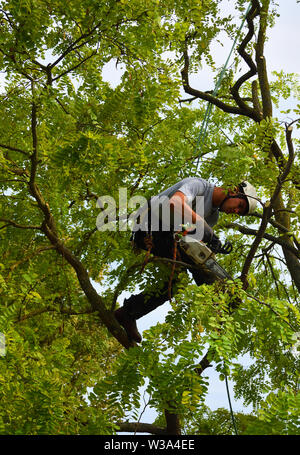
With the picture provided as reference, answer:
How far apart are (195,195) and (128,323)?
1.89 m

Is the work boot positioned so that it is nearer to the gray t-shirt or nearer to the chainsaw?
the gray t-shirt

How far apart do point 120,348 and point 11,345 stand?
8.61m

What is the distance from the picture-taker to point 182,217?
4.21 meters

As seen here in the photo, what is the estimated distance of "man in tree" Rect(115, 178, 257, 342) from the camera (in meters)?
4.25

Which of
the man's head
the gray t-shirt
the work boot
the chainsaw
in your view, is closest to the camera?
the chainsaw

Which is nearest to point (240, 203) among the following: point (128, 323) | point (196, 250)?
point (196, 250)

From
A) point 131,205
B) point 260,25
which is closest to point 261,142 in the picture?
point 131,205

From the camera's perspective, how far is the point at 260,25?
980 centimetres

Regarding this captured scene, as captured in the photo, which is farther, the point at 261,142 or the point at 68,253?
the point at 68,253

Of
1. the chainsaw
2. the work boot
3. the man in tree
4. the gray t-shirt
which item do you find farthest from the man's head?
the work boot

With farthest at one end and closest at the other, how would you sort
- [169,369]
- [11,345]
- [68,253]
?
[68,253] → [11,345] → [169,369]

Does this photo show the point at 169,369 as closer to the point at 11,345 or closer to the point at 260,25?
the point at 11,345

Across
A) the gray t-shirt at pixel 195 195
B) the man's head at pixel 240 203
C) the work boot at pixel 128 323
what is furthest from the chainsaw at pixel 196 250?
the work boot at pixel 128 323
